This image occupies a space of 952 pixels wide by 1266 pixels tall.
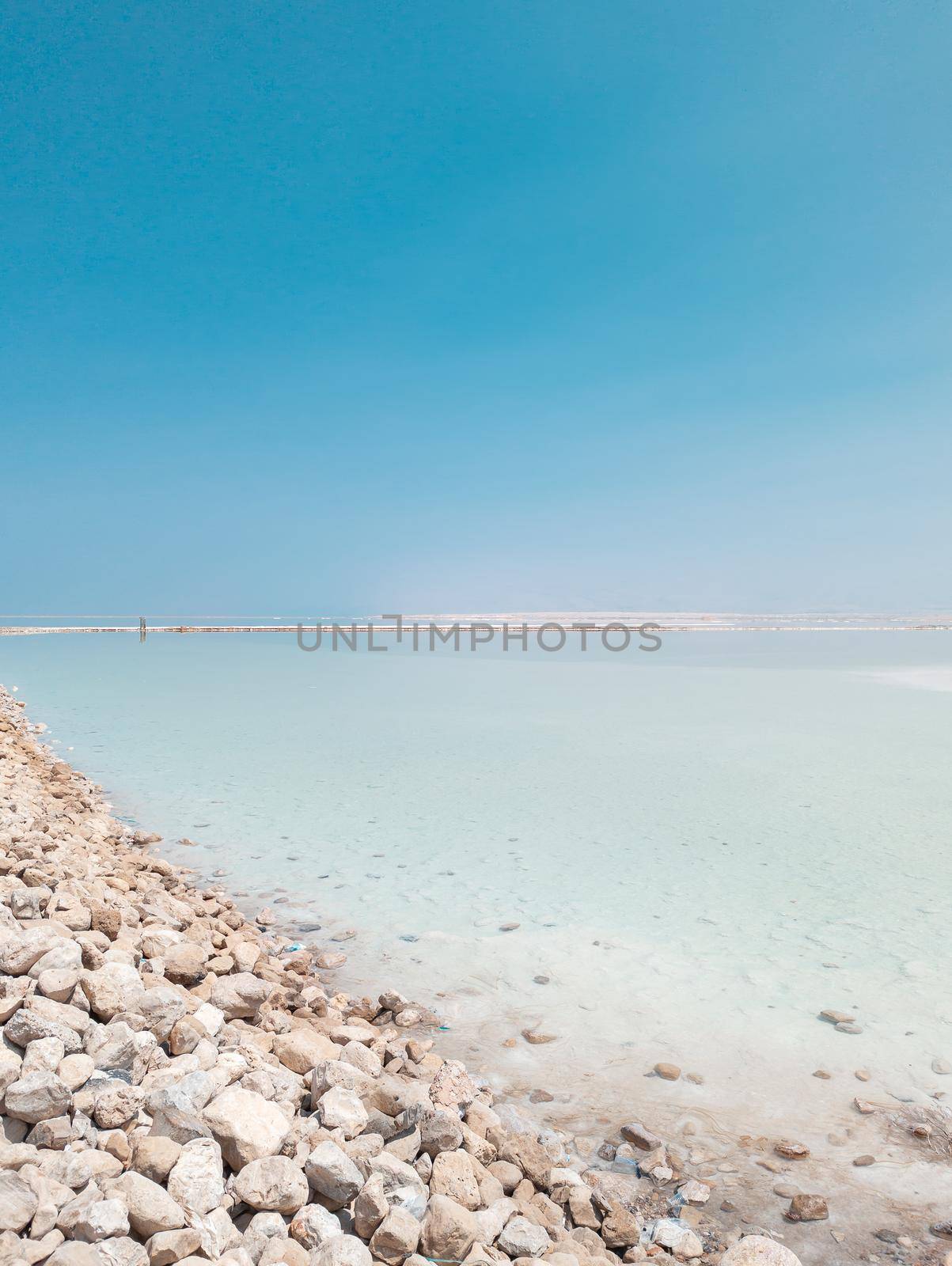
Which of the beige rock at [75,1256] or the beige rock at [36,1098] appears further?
the beige rock at [36,1098]

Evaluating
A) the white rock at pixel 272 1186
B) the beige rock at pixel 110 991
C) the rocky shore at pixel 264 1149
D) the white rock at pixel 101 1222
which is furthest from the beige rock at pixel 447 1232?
the beige rock at pixel 110 991

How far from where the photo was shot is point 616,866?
15.4 feet

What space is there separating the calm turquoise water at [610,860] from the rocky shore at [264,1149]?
44 centimetres

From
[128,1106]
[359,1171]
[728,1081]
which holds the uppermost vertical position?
[128,1106]

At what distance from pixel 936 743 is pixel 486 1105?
785 cm

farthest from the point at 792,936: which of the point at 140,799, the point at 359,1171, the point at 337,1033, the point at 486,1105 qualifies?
the point at 140,799

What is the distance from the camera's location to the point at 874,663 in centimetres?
1959

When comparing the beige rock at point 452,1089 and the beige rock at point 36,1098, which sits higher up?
the beige rock at point 36,1098

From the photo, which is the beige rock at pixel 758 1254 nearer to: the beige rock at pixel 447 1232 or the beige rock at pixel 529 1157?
the beige rock at pixel 529 1157

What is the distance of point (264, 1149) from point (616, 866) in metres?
3.18

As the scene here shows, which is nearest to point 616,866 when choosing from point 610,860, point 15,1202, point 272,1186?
point 610,860

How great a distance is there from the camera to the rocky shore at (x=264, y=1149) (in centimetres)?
162

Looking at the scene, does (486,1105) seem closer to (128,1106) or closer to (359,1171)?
(359,1171)

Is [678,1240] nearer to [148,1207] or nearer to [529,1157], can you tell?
[529,1157]
